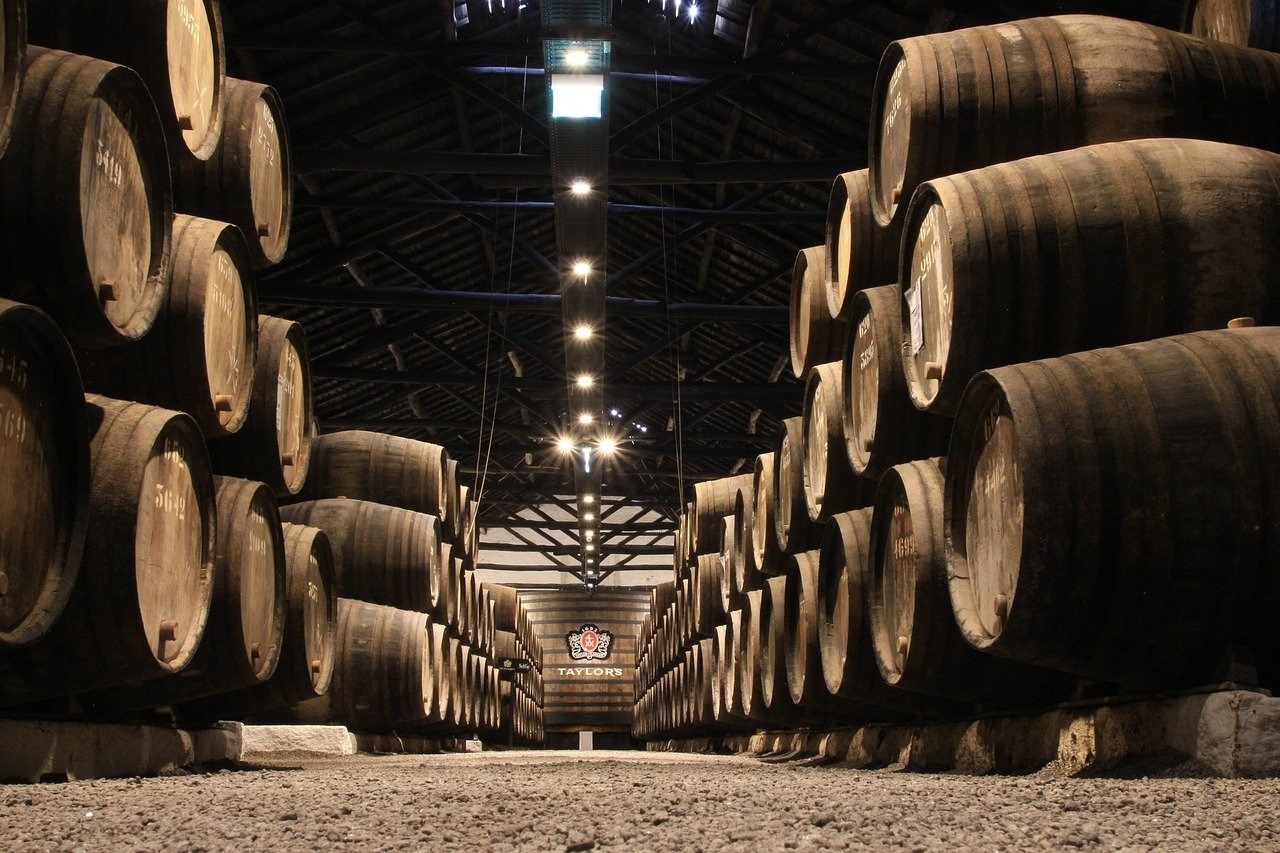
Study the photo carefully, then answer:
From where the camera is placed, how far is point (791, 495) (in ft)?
20.2

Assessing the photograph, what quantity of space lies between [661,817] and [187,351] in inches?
98.3

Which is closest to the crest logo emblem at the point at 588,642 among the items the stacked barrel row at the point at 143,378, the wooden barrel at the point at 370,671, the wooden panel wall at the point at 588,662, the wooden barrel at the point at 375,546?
the wooden panel wall at the point at 588,662

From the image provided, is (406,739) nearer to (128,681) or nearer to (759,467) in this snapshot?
(759,467)

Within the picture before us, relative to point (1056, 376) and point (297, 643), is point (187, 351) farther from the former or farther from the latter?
point (1056, 376)

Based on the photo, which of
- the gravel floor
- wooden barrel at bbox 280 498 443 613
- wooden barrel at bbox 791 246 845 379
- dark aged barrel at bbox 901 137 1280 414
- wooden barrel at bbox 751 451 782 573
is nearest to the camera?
the gravel floor

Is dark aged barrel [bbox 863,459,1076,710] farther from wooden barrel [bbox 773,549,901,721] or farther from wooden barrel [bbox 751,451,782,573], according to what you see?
wooden barrel [bbox 751,451,782,573]

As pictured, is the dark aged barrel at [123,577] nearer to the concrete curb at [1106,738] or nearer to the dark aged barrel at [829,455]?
the concrete curb at [1106,738]

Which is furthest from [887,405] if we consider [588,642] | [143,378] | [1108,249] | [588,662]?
[588,642]

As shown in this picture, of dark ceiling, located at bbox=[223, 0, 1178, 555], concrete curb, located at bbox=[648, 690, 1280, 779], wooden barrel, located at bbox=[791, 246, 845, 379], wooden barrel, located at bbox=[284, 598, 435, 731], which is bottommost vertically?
concrete curb, located at bbox=[648, 690, 1280, 779]

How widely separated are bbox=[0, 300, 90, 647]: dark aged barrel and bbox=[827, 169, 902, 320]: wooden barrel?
9.88 ft

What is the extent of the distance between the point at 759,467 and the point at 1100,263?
4127 mm

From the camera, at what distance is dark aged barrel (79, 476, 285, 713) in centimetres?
400

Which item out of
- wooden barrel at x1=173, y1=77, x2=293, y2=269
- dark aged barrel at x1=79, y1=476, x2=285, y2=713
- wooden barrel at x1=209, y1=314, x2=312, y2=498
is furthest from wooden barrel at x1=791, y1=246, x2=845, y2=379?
dark aged barrel at x1=79, y1=476, x2=285, y2=713

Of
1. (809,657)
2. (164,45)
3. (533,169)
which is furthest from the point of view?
(533,169)
